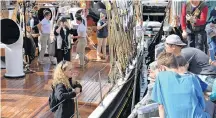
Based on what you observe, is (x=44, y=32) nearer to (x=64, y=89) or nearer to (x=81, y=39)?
(x=81, y=39)

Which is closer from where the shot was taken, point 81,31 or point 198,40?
point 198,40

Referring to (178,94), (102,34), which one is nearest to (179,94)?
(178,94)

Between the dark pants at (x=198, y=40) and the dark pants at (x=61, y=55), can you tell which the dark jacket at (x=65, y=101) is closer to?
the dark pants at (x=198, y=40)

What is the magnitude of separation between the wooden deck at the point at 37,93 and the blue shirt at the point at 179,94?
6.08ft

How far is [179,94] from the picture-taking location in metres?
2.85

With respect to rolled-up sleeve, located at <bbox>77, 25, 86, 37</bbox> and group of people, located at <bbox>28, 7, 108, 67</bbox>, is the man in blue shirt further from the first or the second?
rolled-up sleeve, located at <bbox>77, 25, 86, 37</bbox>

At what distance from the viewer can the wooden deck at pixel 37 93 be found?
17.9ft

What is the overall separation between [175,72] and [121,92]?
9.59 feet

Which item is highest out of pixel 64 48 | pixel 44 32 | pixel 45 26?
pixel 45 26

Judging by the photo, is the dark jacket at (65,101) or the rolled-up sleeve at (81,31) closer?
the dark jacket at (65,101)

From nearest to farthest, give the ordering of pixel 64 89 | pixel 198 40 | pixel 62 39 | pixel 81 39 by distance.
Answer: pixel 64 89 < pixel 198 40 < pixel 62 39 < pixel 81 39

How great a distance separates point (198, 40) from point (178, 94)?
14.7ft

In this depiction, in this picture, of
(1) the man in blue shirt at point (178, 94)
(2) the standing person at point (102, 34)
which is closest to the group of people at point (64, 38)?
(2) the standing person at point (102, 34)

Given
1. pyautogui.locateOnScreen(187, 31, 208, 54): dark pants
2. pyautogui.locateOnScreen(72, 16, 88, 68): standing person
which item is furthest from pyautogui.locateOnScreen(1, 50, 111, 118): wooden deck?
pyautogui.locateOnScreen(187, 31, 208, 54): dark pants
